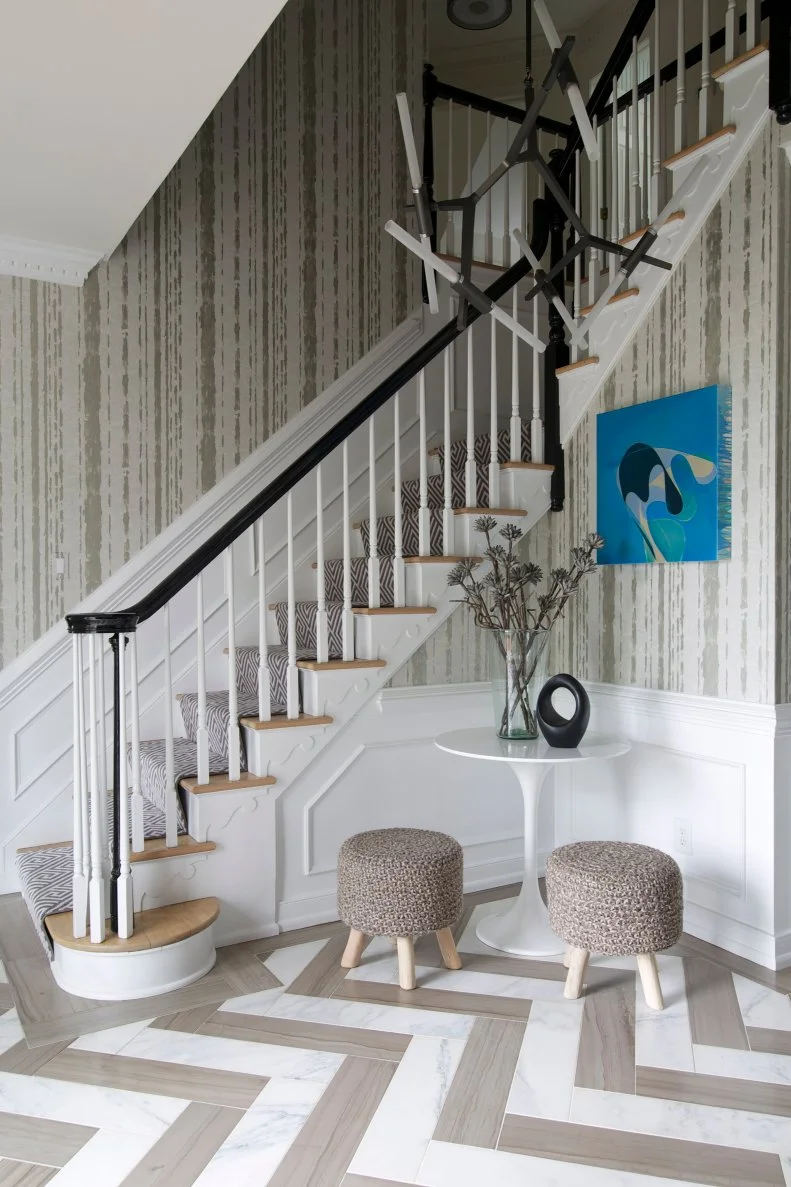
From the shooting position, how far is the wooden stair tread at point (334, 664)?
3238 millimetres

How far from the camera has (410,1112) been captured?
81.9 inches

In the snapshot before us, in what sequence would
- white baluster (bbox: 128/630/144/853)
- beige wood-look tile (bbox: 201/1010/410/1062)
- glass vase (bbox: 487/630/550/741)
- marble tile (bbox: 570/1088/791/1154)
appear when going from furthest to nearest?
glass vase (bbox: 487/630/550/741), white baluster (bbox: 128/630/144/853), beige wood-look tile (bbox: 201/1010/410/1062), marble tile (bbox: 570/1088/791/1154)

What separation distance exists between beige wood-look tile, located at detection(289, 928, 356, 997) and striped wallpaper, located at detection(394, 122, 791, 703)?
3.36ft

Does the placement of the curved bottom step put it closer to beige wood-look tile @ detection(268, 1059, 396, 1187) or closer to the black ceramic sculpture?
beige wood-look tile @ detection(268, 1059, 396, 1187)

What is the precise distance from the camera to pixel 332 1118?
6.75 feet

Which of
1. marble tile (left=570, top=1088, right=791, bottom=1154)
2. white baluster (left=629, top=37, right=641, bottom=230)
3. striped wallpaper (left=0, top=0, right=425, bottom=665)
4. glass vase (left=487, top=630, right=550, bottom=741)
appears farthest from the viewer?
striped wallpaper (left=0, top=0, right=425, bottom=665)

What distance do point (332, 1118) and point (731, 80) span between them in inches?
134

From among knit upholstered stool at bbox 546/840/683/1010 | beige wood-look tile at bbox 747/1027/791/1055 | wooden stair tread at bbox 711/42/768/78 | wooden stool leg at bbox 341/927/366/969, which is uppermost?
wooden stair tread at bbox 711/42/768/78

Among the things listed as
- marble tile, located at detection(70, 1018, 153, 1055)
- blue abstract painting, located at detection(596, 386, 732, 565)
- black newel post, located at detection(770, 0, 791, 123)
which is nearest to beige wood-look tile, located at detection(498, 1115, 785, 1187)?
marble tile, located at detection(70, 1018, 153, 1055)

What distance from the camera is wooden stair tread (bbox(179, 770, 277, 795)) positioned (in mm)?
3014

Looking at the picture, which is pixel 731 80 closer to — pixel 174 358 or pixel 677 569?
pixel 677 569

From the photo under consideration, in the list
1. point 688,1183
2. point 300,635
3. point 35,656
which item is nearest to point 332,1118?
point 688,1183

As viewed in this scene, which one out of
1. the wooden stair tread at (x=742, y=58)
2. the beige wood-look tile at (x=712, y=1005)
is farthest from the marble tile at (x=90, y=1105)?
the wooden stair tread at (x=742, y=58)

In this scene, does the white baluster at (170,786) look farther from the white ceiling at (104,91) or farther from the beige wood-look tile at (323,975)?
the white ceiling at (104,91)
